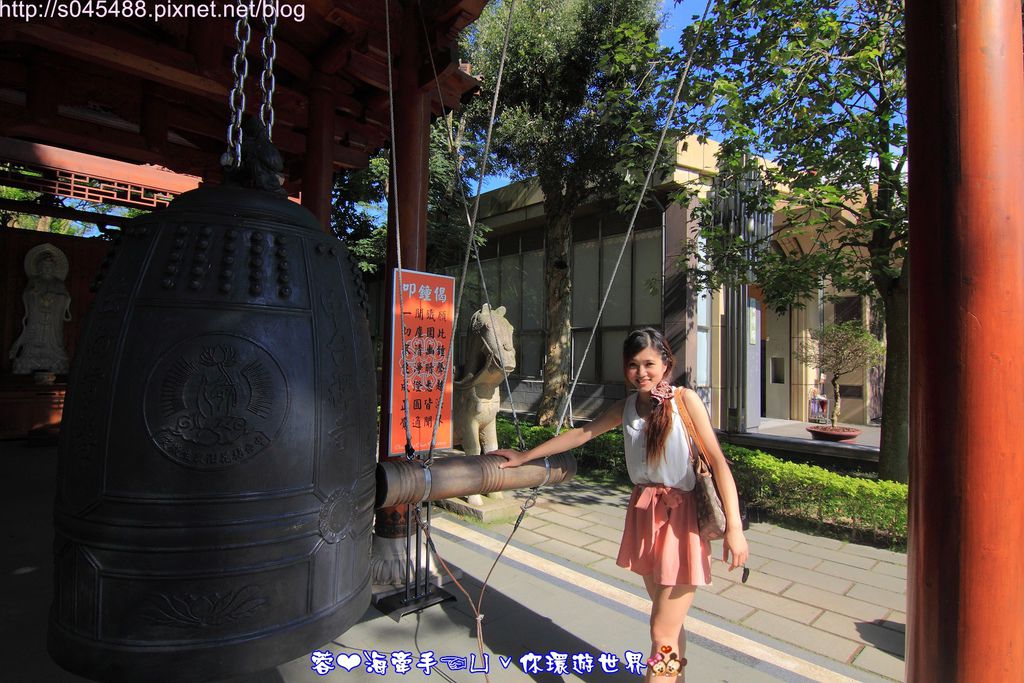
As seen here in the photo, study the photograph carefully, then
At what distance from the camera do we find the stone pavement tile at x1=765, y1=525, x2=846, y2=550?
5207mm

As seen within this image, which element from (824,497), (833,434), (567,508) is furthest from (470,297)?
(824,497)

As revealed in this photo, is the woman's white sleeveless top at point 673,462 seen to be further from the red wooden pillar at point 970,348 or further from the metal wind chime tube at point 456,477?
the red wooden pillar at point 970,348

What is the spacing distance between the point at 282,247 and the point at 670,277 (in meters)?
10.1

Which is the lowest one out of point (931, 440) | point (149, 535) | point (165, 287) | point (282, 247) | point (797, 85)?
point (149, 535)

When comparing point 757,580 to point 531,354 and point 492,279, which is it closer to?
point 531,354

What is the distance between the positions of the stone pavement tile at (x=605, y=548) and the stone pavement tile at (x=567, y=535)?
8 centimetres

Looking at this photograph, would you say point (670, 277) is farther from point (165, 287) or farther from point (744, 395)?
point (165, 287)

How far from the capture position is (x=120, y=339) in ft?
3.75

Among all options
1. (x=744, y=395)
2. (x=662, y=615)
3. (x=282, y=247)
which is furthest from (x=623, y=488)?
(x=282, y=247)

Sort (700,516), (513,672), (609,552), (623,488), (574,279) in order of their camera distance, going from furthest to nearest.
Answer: (574,279) < (623,488) < (609,552) < (513,672) < (700,516)

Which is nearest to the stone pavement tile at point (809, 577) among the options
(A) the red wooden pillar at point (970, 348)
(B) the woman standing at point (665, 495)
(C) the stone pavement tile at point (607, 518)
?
(C) the stone pavement tile at point (607, 518)

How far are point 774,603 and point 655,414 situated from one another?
2529 millimetres

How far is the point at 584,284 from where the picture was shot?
12.4 meters

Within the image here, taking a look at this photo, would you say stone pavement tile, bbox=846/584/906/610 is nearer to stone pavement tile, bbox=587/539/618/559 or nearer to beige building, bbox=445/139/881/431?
stone pavement tile, bbox=587/539/618/559
